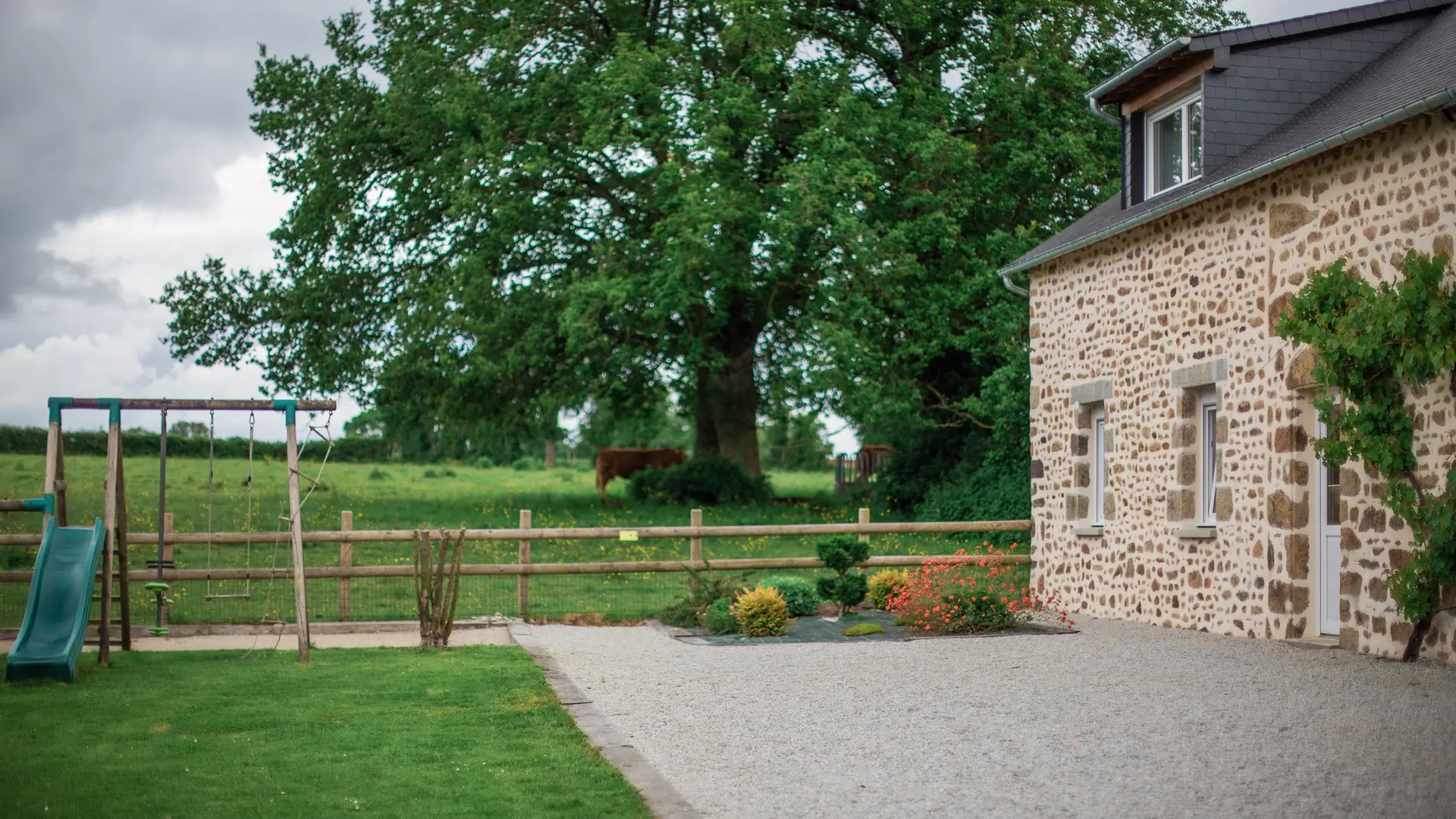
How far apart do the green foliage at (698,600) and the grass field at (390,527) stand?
68 cm

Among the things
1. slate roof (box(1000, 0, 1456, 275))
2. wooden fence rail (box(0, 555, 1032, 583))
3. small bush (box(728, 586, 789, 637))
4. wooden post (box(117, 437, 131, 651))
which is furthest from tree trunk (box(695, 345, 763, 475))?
wooden post (box(117, 437, 131, 651))

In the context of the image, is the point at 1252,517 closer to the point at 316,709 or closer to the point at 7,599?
the point at 316,709

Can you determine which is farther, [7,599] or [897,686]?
[7,599]

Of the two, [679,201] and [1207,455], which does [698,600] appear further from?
[679,201]

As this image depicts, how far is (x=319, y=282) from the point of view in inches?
920

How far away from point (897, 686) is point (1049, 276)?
730cm

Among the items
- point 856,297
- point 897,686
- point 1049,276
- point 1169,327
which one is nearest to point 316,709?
point 897,686

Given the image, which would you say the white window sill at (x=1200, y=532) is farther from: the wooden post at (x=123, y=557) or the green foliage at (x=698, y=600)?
the wooden post at (x=123, y=557)

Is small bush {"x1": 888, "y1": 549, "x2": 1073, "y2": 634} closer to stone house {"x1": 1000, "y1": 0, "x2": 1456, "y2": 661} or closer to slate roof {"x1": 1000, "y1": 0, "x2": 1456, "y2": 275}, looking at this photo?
stone house {"x1": 1000, "y1": 0, "x2": 1456, "y2": 661}

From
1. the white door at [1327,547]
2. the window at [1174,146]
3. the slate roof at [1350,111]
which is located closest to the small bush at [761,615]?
the white door at [1327,547]

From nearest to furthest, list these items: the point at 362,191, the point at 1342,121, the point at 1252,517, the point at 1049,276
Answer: the point at 1342,121
the point at 1252,517
the point at 1049,276
the point at 362,191

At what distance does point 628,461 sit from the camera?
28250mm

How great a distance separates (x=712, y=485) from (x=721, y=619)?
38.0 feet

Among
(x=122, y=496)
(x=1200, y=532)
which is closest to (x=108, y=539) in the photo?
(x=122, y=496)
